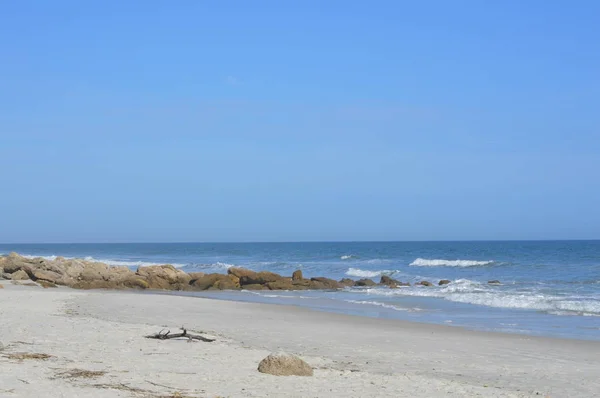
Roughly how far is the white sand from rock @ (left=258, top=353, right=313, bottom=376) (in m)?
0.16

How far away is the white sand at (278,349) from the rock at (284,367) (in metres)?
0.16

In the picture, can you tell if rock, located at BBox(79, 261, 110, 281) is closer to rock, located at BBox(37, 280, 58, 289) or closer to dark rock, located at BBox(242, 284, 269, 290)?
rock, located at BBox(37, 280, 58, 289)

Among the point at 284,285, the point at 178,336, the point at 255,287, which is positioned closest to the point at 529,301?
the point at 284,285

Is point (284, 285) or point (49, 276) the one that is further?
point (284, 285)

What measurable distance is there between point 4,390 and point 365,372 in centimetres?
450

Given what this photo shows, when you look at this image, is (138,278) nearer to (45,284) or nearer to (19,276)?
(45,284)

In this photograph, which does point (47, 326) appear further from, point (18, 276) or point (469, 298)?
point (18, 276)

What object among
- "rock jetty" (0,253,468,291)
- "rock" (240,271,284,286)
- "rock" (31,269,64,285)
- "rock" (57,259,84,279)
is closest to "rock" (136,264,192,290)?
"rock jetty" (0,253,468,291)

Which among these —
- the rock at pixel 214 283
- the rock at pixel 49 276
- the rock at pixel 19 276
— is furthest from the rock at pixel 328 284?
the rock at pixel 19 276

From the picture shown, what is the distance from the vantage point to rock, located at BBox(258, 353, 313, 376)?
890 cm

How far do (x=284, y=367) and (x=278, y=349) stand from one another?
2.79m

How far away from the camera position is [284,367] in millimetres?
8922

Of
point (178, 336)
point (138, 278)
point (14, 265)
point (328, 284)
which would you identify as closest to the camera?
point (178, 336)

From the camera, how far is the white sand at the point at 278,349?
26.4 ft
